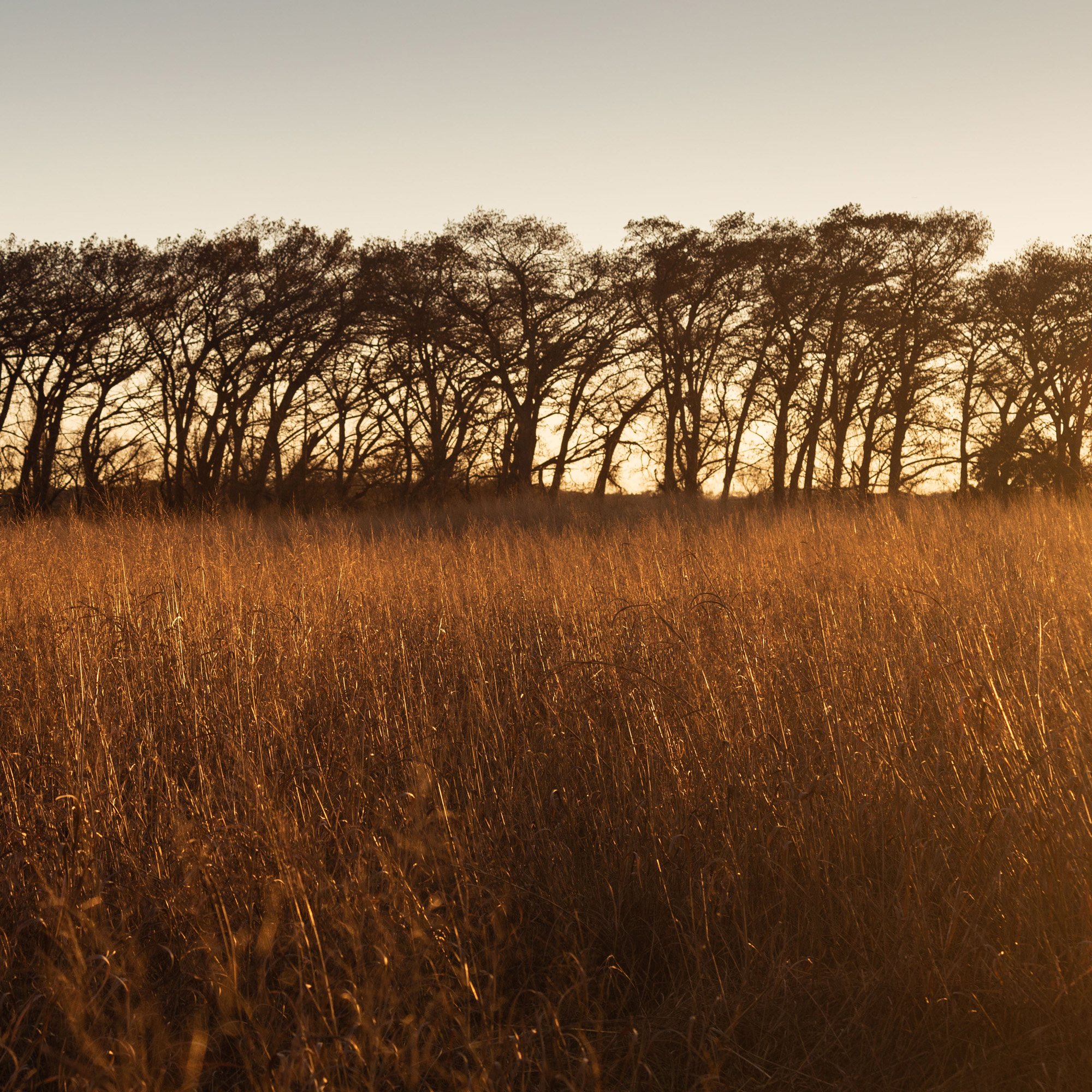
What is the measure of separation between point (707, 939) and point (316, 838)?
1278 millimetres

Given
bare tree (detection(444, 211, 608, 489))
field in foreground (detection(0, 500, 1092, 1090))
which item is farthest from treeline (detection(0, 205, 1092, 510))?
field in foreground (detection(0, 500, 1092, 1090))

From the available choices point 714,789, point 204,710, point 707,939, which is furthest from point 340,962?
point 204,710

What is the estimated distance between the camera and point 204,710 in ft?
13.2

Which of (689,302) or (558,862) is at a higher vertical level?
(689,302)

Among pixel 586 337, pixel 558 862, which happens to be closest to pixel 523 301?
pixel 586 337

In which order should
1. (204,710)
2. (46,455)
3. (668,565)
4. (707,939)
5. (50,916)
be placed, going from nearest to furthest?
(707,939) < (50,916) < (204,710) < (668,565) < (46,455)

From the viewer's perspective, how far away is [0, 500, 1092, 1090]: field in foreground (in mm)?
2049

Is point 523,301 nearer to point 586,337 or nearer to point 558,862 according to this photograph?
point 586,337

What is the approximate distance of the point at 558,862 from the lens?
282cm

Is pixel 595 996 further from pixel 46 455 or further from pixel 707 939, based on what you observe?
pixel 46 455

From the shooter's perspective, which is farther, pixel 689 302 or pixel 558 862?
pixel 689 302

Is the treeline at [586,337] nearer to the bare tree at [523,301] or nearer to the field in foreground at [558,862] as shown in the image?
the bare tree at [523,301]

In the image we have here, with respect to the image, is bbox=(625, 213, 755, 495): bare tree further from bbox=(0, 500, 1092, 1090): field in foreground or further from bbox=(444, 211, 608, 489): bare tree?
bbox=(0, 500, 1092, 1090): field in foreground

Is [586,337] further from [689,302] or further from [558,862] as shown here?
[558,862]
